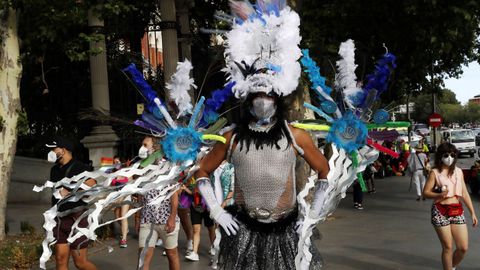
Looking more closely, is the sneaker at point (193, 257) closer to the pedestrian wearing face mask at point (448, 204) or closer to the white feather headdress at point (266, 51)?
the pedestrian wearing face mask at point (448, 204)

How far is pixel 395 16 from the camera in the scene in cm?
1620

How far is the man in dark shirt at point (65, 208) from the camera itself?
646 centimetres

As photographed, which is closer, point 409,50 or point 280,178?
point 280,178

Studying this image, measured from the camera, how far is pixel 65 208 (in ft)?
20.9

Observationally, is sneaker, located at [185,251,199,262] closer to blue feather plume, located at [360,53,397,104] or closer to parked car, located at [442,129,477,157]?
blue feather plume, located at [360,53,397,104]

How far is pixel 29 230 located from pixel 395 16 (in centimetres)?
995

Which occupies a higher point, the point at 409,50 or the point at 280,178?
the point at 409,50

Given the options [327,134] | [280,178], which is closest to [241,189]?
[280,178]

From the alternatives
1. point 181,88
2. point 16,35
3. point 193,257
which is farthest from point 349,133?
point 16,35

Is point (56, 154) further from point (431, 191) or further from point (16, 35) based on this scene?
point (16, 35)

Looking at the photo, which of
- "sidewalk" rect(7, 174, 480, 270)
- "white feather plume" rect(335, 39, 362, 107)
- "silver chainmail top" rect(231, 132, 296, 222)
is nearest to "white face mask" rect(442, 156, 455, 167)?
"sidewalk" rect(7, 174, 480, 270)

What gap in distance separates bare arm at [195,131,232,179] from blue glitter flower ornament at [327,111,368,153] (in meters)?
0.91

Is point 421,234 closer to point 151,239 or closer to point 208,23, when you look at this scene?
point 151,239

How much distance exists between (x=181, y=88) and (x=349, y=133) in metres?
1.59
